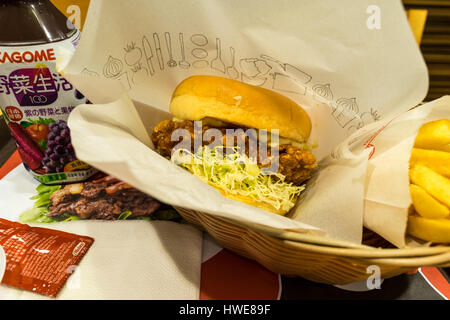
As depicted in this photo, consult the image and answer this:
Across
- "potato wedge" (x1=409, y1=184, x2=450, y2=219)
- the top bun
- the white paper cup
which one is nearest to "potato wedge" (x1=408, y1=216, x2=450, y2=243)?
"potato wedge" (x1=409, y1=184, x2=450, y2=219)

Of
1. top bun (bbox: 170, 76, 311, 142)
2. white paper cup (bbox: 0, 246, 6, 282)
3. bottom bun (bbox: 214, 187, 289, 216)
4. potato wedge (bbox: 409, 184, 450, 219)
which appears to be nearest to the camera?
potato wedge (bbox: 409, 184, 450, 219)

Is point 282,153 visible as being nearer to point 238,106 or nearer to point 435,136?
point 238,106

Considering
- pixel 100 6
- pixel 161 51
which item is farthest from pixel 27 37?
pixel 161 51

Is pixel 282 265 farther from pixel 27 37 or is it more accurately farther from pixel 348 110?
pixel 27 37

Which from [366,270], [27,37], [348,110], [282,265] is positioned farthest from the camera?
[348,110]

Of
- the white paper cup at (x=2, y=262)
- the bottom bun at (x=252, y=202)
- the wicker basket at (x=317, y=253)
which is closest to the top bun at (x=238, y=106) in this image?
the bottom bun at (x=252, y=202)

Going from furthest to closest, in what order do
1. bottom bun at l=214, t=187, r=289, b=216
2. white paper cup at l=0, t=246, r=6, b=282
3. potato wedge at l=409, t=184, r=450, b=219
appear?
bottom bun at l=214, t=187, r=289, b=216
white paper cup at l=0, t=246, r=6, b=282
potato wedge at l=409, t=184, r=450, b=219

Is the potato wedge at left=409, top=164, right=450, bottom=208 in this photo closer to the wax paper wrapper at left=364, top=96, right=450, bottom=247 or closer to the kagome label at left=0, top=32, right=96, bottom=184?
the wax paper wrapper at left=364, top=96, right=450, bottom=247
